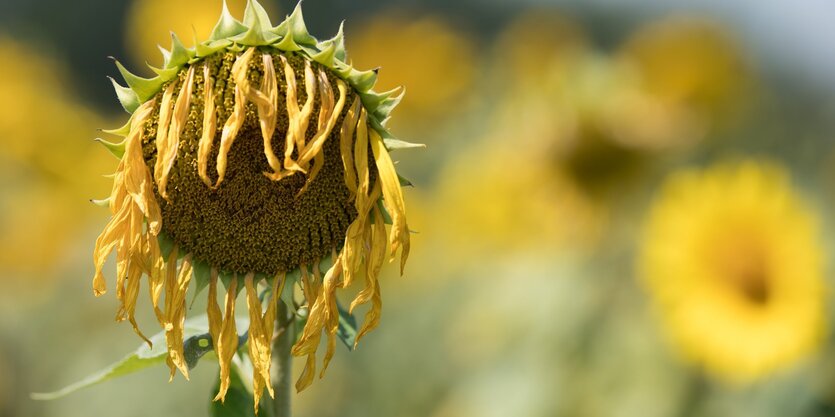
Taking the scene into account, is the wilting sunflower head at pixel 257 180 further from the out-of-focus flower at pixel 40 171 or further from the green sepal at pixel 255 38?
the out-of-focus flower at pixel 40 171

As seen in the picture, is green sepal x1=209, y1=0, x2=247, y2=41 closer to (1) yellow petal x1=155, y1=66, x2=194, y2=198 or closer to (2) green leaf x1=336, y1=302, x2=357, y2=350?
(1) yellow petal x1=155, y1=66, x2=194, y2=198

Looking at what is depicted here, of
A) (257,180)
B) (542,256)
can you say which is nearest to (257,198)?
(257,180)

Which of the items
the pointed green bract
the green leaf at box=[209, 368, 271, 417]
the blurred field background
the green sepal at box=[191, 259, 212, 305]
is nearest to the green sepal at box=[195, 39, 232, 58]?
the pointed green bract

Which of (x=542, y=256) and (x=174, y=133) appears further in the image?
(x=542, y=256)

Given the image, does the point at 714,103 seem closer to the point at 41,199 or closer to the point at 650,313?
the point at 650,313

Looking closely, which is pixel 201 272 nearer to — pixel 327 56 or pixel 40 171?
pixel 327 56
